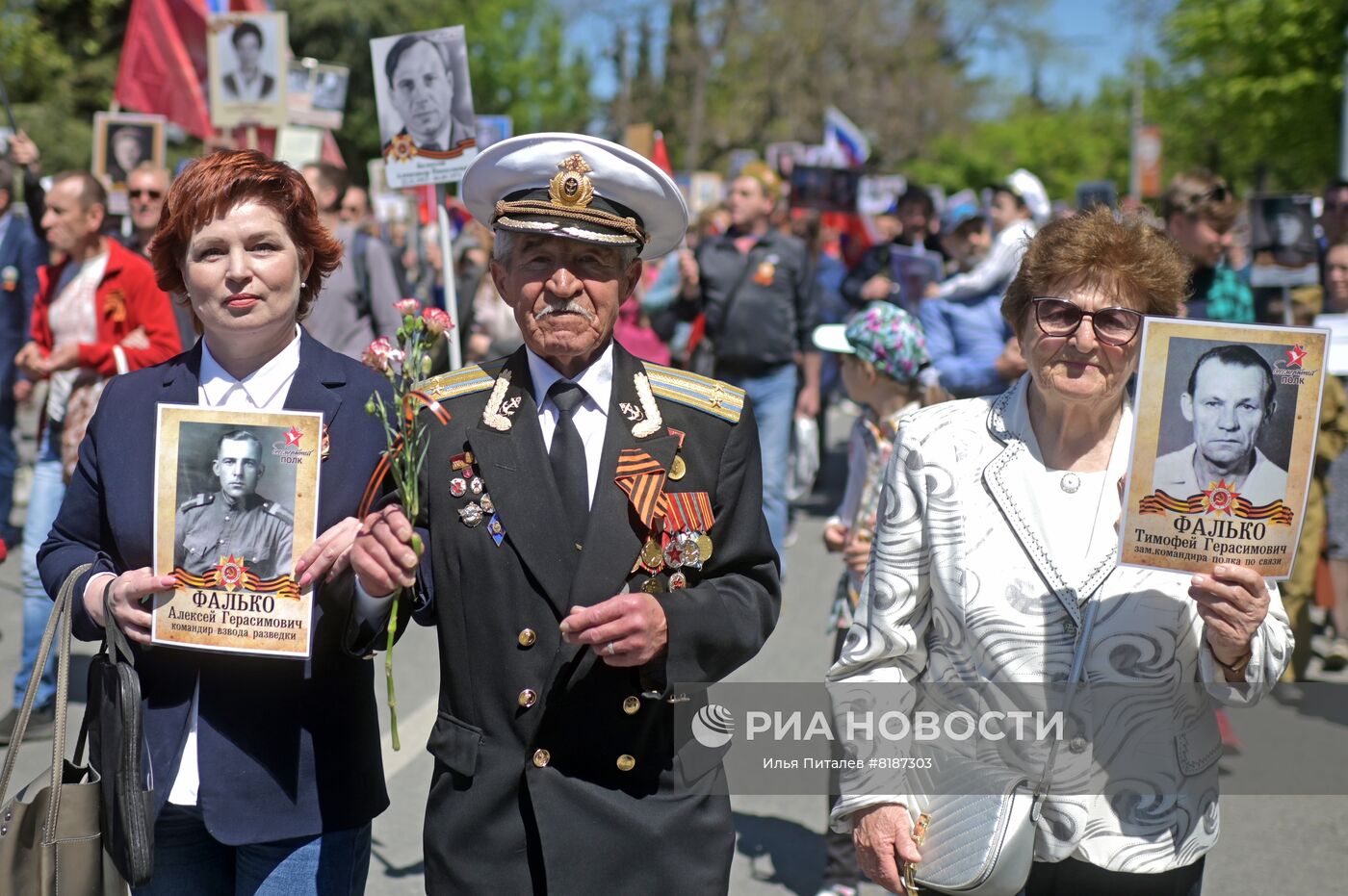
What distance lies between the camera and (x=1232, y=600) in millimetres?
2324

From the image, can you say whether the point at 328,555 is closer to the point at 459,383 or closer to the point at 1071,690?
the point at 459,383

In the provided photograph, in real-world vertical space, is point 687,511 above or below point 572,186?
below

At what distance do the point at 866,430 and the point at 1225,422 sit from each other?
235 cm

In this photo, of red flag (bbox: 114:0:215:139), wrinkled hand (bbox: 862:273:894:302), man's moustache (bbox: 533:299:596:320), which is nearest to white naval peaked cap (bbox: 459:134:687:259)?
man's moustache (bbox: 533:299:596:320)

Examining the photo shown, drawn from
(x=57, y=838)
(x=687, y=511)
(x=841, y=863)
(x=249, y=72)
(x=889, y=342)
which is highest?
(x=249, y=72)

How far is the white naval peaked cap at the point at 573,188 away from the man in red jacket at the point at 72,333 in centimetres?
358

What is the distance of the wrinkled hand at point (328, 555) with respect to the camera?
244cm

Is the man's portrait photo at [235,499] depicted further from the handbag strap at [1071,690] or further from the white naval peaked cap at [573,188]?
the handbag strap at [1071,690]

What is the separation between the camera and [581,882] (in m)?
2.43

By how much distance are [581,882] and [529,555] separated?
Result: 0.56 meters

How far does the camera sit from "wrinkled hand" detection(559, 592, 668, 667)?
2270 mm

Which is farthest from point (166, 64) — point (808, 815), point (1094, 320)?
point (1094, 320)

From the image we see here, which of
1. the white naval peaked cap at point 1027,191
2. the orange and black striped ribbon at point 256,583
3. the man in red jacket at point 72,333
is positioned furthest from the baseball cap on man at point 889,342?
the white naval peaked cap at point 1027,191

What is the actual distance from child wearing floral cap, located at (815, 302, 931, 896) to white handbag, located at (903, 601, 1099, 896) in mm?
1705
